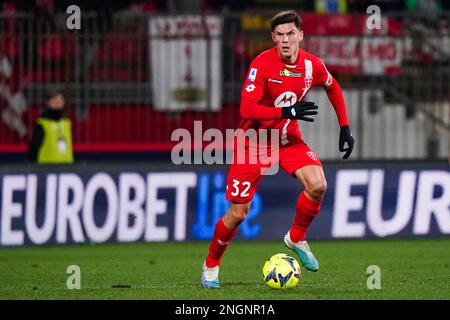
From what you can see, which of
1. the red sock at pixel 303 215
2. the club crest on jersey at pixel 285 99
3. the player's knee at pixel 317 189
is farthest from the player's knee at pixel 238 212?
the club crest on jersey at pixel 285 99

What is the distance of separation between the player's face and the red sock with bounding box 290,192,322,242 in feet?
4.13

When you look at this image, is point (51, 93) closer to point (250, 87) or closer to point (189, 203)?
point (189, 203)

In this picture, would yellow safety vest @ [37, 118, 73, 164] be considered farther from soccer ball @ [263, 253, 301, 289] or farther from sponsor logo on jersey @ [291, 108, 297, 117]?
sponsor logo on jersey @ [291, 108, 297, 117]

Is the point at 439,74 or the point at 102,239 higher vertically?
the point at 439,74

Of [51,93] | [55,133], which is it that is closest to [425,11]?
[51,93]

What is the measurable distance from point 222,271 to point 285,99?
2.35 m

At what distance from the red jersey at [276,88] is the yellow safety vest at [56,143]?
700 centimetres

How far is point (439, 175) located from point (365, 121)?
277cm

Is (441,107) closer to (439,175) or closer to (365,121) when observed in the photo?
(365,121)

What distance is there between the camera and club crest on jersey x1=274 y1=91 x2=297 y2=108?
35.4ft

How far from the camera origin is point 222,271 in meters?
12.4

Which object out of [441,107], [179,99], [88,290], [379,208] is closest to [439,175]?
[379,208]

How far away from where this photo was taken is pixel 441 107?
60.4ft

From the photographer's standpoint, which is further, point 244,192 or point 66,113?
point 66,113
